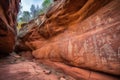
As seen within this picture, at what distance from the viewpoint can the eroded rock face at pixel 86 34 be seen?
370cm

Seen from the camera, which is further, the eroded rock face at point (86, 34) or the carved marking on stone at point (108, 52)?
the eroded rock face at point (86, 34)

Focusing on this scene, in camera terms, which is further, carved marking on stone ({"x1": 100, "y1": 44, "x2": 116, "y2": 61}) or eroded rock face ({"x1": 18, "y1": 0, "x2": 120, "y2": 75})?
eroded rock face ({"x1": 18, "y1": 0, "x2": 120, "y2": 75})

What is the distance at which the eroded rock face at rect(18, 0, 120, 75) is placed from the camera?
3.70m

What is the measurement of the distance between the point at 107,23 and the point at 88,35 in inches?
35.8

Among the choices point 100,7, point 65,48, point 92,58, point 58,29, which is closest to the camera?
point 92,58

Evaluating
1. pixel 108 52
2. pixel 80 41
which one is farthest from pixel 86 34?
pixel 108 52

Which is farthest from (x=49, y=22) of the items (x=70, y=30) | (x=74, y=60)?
(x=74, y=60)

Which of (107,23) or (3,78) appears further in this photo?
(3,78)

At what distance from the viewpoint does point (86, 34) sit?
4828 millimetres

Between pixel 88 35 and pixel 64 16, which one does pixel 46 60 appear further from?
pixel 88 35

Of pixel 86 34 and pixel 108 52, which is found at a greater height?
pixel 86 34

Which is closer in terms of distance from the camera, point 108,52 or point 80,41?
point 108,52

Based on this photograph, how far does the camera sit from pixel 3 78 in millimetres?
5160

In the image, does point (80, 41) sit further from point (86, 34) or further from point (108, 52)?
point (108, 52)
